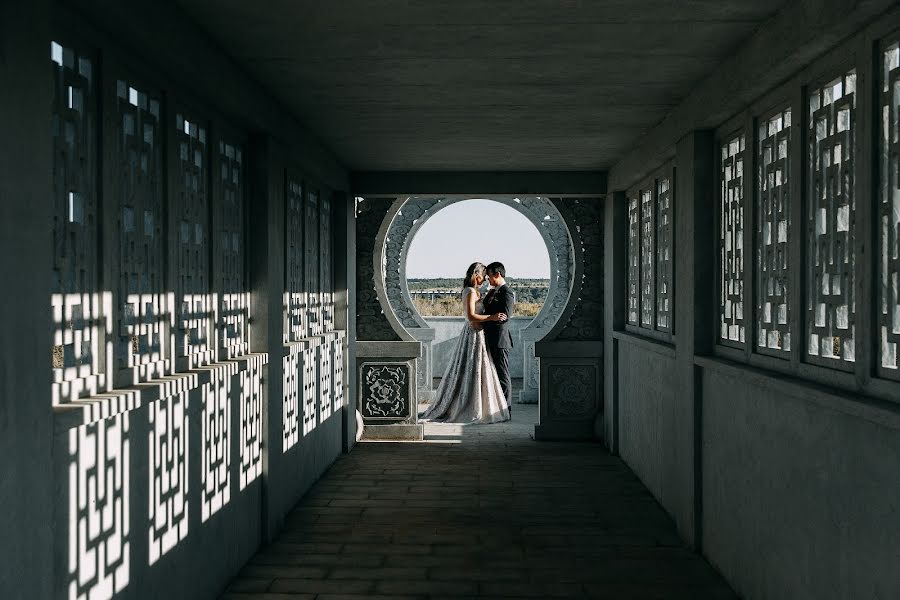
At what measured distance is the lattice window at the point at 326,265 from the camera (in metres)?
7.06

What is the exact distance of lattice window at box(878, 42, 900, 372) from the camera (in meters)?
2.63

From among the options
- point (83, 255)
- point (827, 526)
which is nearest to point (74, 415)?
point (83, 255)

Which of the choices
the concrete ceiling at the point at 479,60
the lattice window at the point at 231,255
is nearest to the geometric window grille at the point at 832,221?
the concrete ceiling at the point at 479,60

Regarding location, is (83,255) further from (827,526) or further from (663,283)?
Answer: (663,283)

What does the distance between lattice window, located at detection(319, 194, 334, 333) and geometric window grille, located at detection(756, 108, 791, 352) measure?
3907 millimetres

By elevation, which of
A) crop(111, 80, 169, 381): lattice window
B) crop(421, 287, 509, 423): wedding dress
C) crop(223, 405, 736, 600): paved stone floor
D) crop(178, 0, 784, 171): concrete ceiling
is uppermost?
crop(178, 0, 784, 171): concrete ceiling

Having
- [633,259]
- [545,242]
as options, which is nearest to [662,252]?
[633,259]

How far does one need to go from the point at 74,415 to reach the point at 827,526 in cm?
248

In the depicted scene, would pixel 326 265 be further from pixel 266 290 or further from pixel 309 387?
pixel 266 290

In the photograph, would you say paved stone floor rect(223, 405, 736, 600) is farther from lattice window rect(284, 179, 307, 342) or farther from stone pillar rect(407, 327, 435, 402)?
stone pillar rect(407, 327, 435, 402)

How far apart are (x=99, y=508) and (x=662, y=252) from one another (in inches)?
177

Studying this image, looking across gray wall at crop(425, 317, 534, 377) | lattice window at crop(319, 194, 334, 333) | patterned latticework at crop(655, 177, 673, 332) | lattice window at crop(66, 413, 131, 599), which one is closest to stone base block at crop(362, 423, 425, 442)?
lattice window at crop(319, 194, 334, 333)

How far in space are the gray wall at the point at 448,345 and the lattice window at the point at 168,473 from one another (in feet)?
32.4

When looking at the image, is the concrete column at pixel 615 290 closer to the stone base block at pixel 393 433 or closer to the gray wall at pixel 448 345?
the stone base block at pixel 393 433
